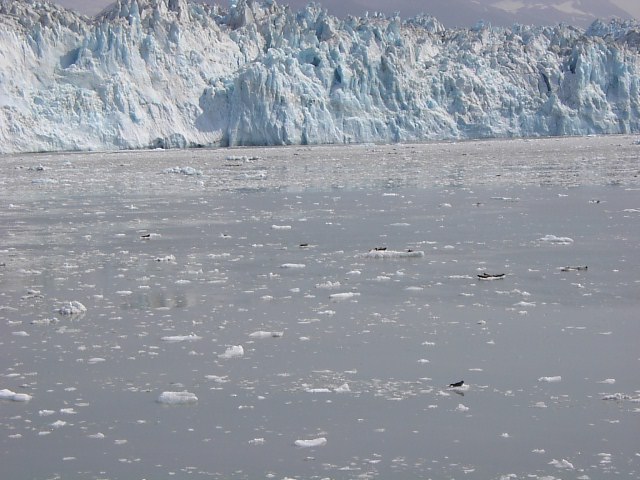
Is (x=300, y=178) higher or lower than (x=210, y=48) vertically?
lower

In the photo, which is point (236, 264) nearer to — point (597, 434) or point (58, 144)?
point (597, 434)

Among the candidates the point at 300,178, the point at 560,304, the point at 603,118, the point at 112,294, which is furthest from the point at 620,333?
the point at 603,118

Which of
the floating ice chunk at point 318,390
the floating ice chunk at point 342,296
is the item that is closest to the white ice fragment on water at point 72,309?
the floating ice chunk at point 342,296

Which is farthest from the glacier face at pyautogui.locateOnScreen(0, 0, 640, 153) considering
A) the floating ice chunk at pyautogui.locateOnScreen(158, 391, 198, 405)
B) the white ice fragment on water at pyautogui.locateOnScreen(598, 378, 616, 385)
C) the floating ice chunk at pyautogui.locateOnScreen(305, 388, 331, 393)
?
the white ice fragment on water at pyautogui.locateOnScreen(598, 378, 616, 385)

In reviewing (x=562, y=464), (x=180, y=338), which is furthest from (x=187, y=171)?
(x=562, y=464)

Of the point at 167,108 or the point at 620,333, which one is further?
the point at 167,108

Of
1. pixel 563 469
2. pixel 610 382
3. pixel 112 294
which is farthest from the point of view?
pixel 112 294

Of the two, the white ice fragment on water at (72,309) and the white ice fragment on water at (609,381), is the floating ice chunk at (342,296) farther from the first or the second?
the white ice fragment on water at (609,381)
